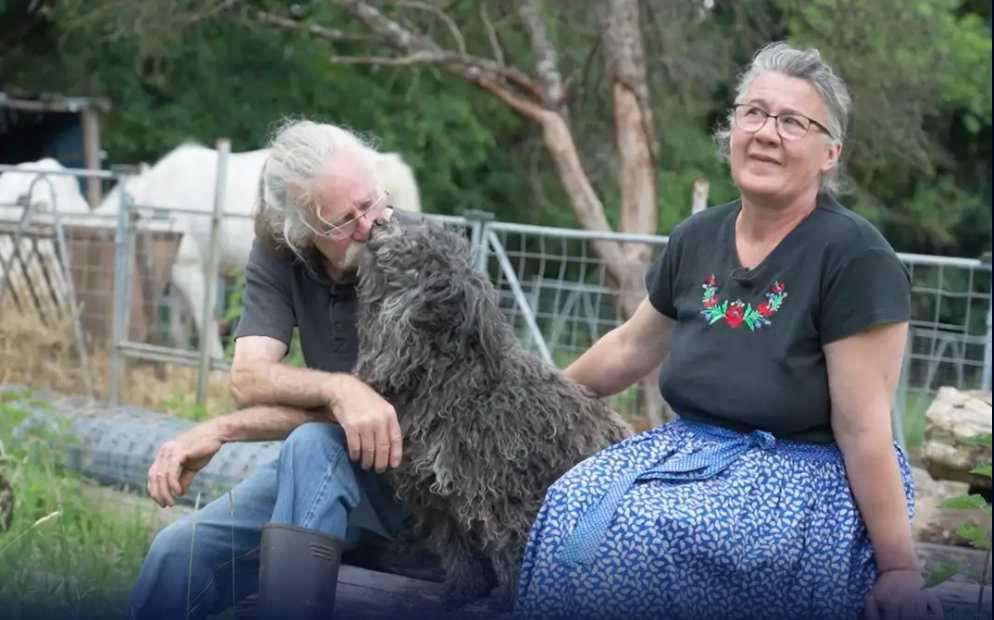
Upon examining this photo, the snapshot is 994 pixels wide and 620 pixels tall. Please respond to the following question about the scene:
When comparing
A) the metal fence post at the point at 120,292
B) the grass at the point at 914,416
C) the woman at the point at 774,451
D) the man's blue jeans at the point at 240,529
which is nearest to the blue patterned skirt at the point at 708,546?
the woman at the point at 774,451

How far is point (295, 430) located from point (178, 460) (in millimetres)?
284

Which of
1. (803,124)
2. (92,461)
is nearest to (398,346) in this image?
(803,124)

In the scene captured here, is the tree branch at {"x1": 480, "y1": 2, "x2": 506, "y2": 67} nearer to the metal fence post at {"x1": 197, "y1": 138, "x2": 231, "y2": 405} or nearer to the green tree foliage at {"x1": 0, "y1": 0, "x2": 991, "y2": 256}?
the green tree foliage at {"x1": 0, "y1": 0, "x2": 991, "y2": 256}

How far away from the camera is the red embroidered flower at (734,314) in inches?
114

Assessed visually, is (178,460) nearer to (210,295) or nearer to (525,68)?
(210,295)

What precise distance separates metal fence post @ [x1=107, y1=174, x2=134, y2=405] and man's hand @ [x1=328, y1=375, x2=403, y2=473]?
5.52 meters

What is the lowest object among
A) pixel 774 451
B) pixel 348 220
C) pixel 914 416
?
pixel 914 416

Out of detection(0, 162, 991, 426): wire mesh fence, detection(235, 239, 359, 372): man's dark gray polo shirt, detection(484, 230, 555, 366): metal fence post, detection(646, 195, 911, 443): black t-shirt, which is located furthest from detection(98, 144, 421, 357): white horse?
detection(646, 195, 911, 443): black t-shirt

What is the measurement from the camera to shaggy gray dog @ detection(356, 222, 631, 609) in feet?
9.74

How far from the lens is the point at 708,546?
9.14ft

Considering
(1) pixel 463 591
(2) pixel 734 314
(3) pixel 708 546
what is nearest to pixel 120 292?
(1) pixel 463 591

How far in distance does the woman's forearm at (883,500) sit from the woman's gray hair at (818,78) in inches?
22.1

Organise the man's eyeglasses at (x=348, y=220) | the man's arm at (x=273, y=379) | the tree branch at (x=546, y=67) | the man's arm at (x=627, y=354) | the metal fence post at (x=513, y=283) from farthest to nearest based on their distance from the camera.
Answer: the tree branch at (x=546, y=67), the metal fence post at (x=513, y=283), the man's arm at (x=627, y=354), the man's eyeglasses at (x=348, y=220), the man's arm at (x=273, y=379)

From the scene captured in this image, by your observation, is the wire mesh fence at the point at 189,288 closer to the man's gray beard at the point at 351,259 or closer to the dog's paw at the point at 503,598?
the man's gray beard at the point at 351,259
